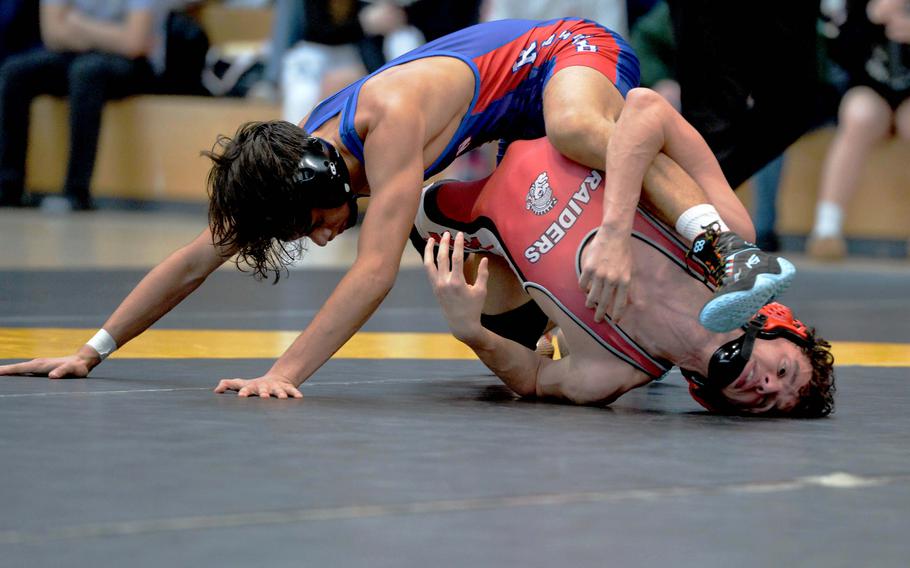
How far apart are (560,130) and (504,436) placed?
2.54 ft

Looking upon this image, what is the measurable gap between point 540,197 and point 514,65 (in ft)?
1.74

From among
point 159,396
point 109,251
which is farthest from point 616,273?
point 109,251

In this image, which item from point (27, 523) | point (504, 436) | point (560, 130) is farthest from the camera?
point (560, 130)

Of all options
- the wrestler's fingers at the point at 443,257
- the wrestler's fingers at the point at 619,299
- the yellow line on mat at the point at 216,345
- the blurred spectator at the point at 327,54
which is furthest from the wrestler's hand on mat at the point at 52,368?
the blurred spectator at the point at 327,54

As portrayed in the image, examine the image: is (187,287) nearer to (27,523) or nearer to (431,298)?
(27,523)

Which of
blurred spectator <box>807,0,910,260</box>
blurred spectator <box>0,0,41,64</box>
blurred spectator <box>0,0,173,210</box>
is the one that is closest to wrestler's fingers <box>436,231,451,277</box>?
blurred spectator <box>807,0,910,260</box>

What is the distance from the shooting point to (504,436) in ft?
8.54

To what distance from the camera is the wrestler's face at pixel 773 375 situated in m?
2.89

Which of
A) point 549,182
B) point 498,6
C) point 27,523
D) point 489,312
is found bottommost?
point 27,523

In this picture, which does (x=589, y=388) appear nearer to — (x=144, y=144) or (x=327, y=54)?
(x=327, y=54)

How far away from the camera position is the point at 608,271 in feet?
9.58

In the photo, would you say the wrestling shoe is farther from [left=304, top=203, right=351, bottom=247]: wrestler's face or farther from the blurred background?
the blurred background

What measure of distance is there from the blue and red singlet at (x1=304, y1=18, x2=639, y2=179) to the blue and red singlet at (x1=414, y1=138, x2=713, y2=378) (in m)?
0.17

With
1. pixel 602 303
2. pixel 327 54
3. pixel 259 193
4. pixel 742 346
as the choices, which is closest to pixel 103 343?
pixel 259 193
